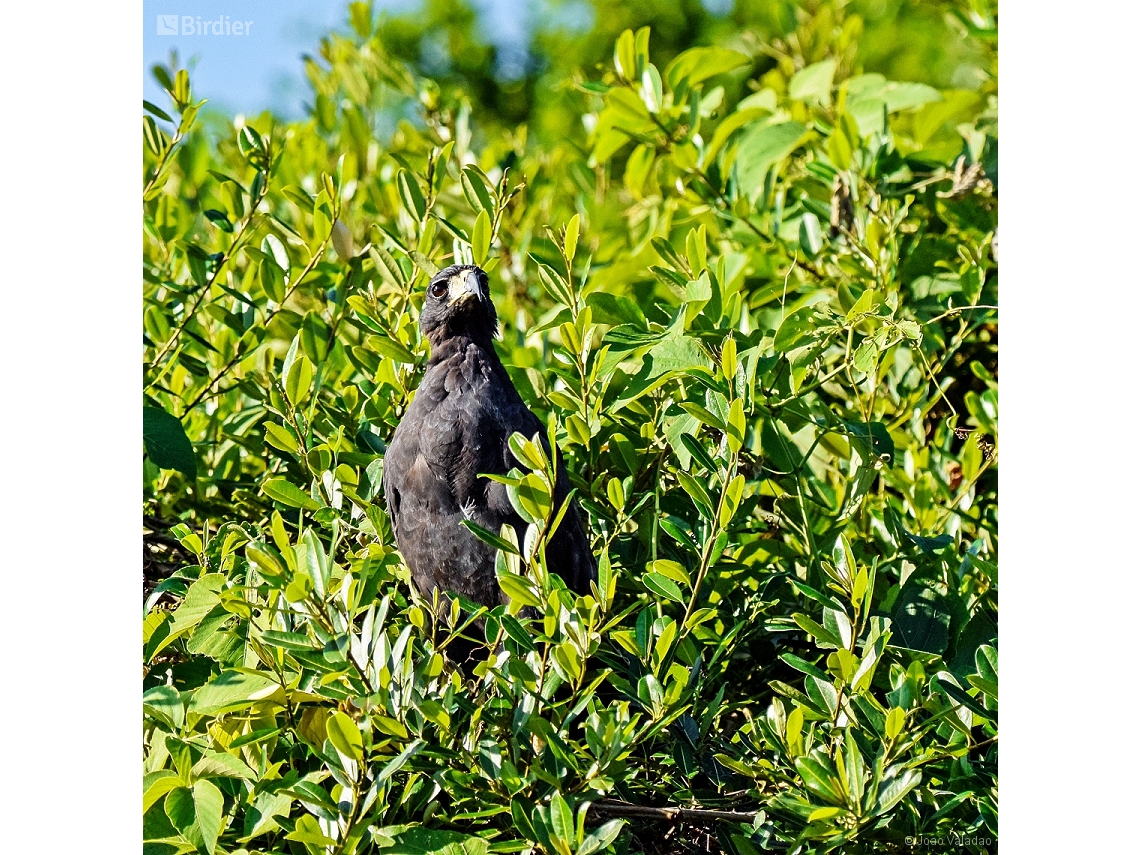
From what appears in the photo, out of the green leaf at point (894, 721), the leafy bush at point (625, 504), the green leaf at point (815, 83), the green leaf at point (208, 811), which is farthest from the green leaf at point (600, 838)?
the green leaf at point (815, 83)

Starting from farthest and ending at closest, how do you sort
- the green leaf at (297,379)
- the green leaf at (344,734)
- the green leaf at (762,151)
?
1. the green leaf at (762,151)
2. the green leaf at (297,379)
3. the green leaf at (344,734)

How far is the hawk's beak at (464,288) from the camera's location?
1869 millimetres

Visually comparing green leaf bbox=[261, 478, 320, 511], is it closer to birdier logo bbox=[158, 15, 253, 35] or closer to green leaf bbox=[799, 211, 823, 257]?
birdier logo bbox=[158, 15, 253, 35]

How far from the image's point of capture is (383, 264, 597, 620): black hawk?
6.10ft

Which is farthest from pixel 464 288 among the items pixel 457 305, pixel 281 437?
pixel 281 437

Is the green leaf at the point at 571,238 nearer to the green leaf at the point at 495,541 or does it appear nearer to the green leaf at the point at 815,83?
the green leaf at the point at 495,541

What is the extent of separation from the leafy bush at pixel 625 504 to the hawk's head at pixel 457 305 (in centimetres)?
4

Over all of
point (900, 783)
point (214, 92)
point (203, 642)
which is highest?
point (214, 92)

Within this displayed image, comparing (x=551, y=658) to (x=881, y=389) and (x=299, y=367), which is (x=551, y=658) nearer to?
(x=299, y=367)

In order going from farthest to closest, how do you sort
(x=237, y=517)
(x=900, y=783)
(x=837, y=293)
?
(x=837, y=293)
(x=237, y=517)
(x=900, y=783)

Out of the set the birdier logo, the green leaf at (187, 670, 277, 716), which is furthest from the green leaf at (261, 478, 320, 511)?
the birdier logo

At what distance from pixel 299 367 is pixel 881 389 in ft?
3.94

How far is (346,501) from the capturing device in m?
1.87
